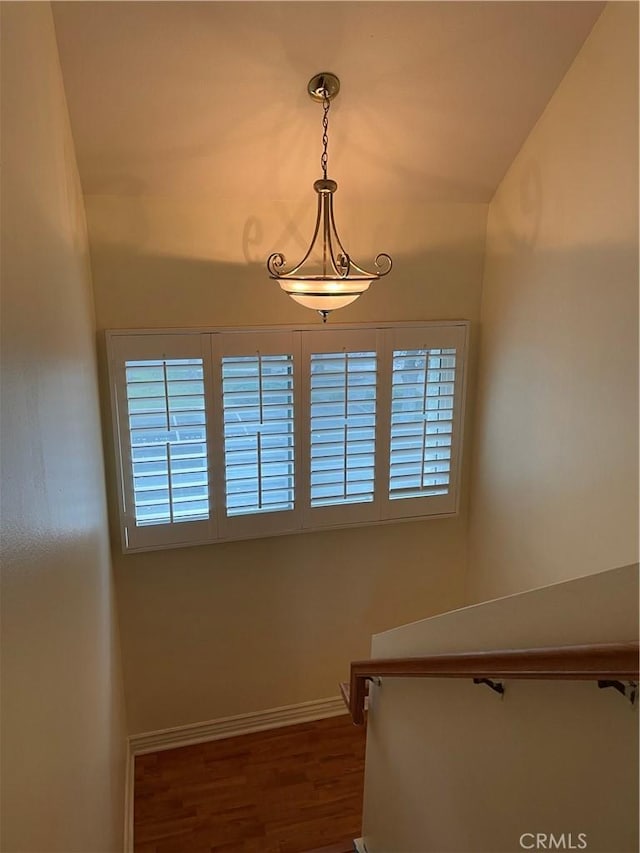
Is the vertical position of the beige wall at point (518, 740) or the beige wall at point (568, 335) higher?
the beige wall at point (568, 335)

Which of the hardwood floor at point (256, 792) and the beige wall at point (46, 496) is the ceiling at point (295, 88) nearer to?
the beige wall at point (46, 496)

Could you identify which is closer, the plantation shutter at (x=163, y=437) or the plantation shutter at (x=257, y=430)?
the plantation shutter at (x=163, y=437)

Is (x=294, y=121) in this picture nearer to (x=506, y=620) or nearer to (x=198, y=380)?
(x=198, y=380)

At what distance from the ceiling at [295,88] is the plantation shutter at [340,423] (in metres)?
0.74

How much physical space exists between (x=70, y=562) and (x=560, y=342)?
204 centimetres

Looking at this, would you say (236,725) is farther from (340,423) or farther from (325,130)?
(325,130)

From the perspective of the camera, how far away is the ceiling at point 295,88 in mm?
2139

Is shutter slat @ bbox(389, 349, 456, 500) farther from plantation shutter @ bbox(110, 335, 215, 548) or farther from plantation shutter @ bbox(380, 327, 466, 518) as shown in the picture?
plantation shutter @ bbox(110, 335, 215, 548)

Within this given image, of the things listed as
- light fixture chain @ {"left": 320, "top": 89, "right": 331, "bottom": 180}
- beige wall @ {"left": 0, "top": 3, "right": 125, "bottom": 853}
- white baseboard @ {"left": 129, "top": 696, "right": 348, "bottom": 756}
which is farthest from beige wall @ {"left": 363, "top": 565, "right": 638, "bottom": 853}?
light fixture chain @ {"left": 320, "top": 89, "right": 331, "bottom": 180}

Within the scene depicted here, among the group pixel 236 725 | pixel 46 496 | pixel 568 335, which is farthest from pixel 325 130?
pixel 236 725

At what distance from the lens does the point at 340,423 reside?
3.24 metres

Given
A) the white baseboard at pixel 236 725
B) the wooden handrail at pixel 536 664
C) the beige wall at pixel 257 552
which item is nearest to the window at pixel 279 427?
the beige wall at pixel 257 552

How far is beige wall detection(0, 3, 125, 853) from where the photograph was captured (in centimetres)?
112

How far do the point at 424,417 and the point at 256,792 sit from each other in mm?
2081
